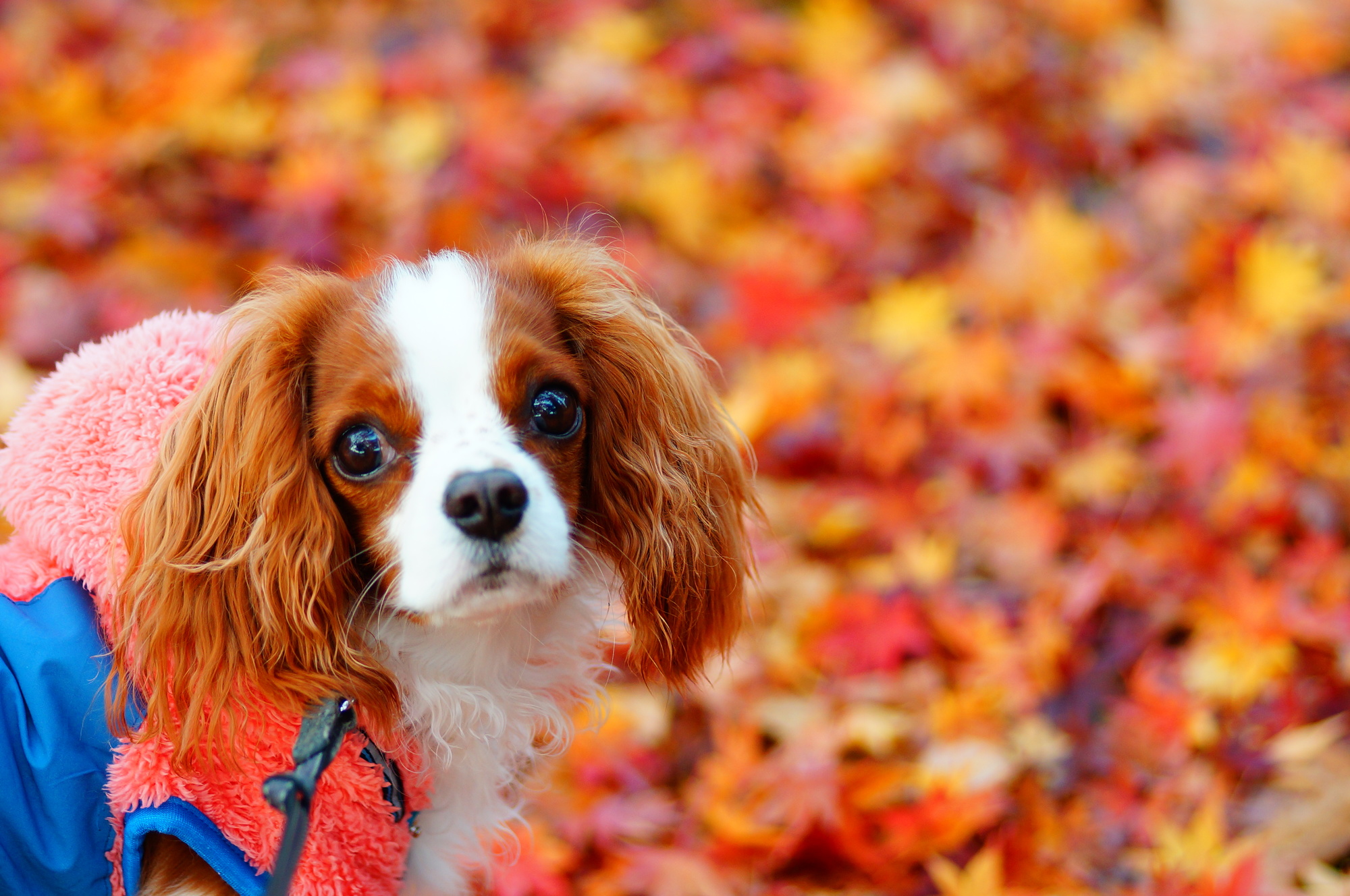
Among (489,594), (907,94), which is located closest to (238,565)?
(489,594)

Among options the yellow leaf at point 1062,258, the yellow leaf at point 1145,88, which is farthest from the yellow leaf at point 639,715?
the yellow leaf at point 1145,88

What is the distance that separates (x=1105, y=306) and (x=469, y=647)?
264 centimetres

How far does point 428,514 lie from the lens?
1.57 meters

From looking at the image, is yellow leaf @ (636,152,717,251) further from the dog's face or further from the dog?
the dog's face

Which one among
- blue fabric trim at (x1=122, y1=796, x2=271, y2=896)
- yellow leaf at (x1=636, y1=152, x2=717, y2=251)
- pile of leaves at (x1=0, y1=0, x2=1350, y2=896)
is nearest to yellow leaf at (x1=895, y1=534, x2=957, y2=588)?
pile of leaves at (x1=0, y1=0, x2=1350, y2=896)

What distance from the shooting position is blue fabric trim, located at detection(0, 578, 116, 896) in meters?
1.61

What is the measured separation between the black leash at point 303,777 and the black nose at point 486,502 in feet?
1.24

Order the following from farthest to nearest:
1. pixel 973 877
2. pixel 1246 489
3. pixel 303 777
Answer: pixel 1246 489 → pixel 973 877 → pixel 303 777

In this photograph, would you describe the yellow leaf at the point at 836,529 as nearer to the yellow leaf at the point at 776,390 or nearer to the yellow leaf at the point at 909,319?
the yellow leaf at the point at 776,390

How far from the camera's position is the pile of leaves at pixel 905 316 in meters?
2.52

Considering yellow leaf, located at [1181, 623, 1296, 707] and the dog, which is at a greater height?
the dog

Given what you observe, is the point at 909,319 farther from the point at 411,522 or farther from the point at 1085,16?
the point at 411,522

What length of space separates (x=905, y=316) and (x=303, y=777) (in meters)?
2.70

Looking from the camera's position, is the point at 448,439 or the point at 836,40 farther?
the point at 836,40
